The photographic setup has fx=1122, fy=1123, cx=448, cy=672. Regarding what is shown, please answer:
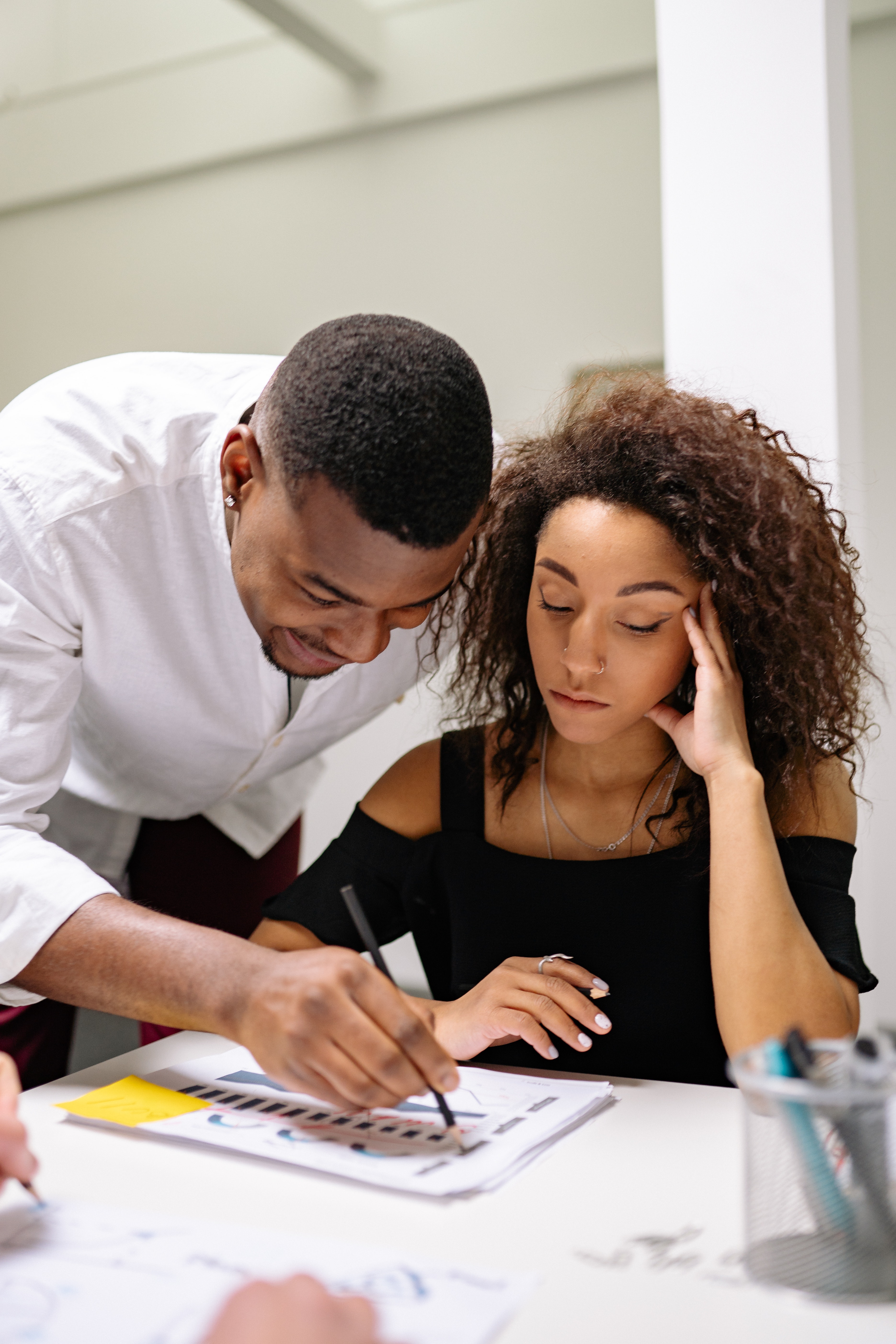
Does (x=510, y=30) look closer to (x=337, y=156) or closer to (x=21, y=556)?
(x=337, y=156)

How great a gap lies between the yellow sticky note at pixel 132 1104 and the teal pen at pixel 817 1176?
49 centimetres

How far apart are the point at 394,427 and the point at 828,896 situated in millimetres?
639

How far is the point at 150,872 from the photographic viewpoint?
5.27ft

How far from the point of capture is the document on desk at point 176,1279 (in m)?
0.59

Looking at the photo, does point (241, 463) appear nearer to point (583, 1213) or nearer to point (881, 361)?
point (583, 1213)

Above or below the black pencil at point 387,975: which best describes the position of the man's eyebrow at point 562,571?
above

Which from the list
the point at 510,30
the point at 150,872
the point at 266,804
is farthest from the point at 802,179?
the point at 510,30

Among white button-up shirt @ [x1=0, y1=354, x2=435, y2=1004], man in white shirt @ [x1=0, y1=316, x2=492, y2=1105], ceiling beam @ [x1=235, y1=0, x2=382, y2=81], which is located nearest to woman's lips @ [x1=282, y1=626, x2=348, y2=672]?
man in white shirt @ [x1=0, y1=316, x2=492, y2=1105]

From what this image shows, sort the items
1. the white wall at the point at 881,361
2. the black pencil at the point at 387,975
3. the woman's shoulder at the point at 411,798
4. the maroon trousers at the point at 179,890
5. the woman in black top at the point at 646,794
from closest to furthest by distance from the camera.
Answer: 1. the black pencil at the point at 387,975
2. the woman in black top at the point at 646,794
3. the woman's shoulder at the point at 411,798
4. the maroon trousers at the point at 179,890
5. the white wall at the point at 881,361

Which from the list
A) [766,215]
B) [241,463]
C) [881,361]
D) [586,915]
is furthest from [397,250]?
[586,915]

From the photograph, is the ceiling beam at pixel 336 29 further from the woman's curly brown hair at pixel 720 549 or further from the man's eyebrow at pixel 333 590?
the man's eyebrow at pixel 333 590

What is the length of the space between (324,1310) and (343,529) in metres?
0.62

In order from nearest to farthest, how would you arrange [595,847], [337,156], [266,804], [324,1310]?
1. [324,1310]
2. [595,847]
3. [266,804]
4. [337,156]

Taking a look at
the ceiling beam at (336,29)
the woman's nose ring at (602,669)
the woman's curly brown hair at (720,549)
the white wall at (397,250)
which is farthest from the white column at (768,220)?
the ceiling beam at (336,29)
